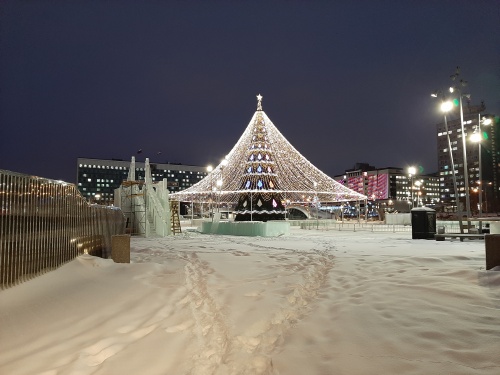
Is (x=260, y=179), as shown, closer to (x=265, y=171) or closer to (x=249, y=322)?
(x=265, y=171)

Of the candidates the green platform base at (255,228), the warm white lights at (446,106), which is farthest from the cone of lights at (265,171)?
the warm white lights at (446,106)

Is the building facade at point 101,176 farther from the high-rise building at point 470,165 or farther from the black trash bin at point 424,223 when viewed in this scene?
the black trash bin at point 424,223

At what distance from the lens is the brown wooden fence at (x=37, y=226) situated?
6438 millimetres

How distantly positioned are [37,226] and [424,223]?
56.7ft

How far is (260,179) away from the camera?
38531 mm

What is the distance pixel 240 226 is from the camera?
89.0 feet

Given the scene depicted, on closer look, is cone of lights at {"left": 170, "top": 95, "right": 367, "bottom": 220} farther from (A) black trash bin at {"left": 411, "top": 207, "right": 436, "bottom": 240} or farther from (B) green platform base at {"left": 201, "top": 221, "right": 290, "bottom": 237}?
(A) black trash bin at {"left": 411, "top": 207, "right": 436, "bottom": 240}

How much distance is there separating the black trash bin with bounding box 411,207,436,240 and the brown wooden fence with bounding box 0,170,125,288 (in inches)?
597

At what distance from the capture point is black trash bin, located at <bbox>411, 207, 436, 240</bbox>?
19500 millimetres

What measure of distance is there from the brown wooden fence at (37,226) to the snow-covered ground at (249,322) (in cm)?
34

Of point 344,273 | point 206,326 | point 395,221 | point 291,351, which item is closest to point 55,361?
point 206,326

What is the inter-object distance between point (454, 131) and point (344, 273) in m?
131

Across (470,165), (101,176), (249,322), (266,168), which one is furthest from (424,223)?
(101,176)

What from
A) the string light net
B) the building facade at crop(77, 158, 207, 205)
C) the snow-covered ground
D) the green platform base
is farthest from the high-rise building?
the building facade at crop(77, 158, 207, 205)
